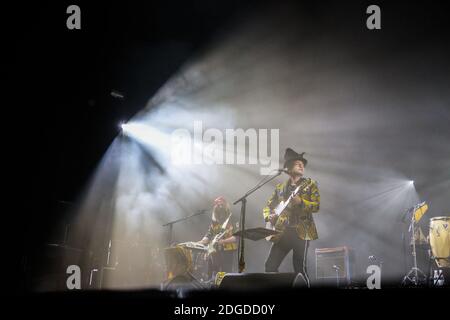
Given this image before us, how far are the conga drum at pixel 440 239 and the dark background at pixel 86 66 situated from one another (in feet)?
12.0

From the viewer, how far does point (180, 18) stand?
859cm

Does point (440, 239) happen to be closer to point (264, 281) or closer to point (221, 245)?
point (221, 245)

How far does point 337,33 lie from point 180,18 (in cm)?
345

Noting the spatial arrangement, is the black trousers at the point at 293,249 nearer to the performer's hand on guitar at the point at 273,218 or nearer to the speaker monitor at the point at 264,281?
the performer's hand on guitar at the point at 273,218

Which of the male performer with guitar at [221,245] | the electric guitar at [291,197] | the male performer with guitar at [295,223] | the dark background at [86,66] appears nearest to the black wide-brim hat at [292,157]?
the male performer with guitar at [295,223]

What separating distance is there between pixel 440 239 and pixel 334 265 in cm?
235

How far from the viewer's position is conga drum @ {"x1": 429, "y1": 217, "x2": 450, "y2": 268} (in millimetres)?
8398

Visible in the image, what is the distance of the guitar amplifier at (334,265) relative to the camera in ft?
29.6

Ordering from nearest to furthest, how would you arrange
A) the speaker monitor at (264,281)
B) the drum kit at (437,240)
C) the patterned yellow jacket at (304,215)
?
the speaker monitor at (264,281) < the patterned yellow jacket at (304,215) < the drum kit at (437,240)

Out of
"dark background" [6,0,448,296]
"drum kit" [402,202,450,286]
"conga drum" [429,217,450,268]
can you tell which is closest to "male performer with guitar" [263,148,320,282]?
"dark background" [6,0,448,296]

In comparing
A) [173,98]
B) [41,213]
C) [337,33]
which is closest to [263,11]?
[337,33]

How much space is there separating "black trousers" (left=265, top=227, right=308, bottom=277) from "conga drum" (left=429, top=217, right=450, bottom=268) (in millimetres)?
4513

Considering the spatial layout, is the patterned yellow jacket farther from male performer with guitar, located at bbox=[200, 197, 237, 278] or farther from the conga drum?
the conga drum
